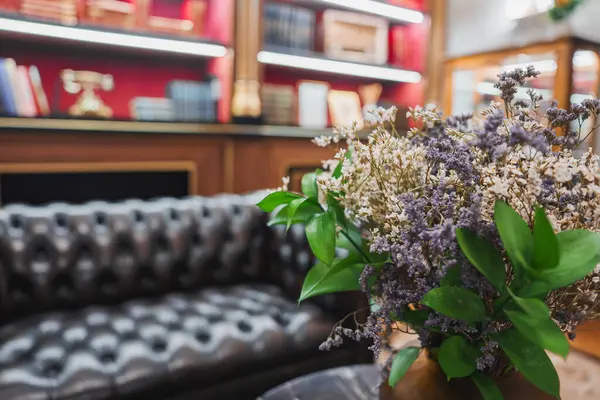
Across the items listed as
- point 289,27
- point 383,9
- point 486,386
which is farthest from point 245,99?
point 486,386

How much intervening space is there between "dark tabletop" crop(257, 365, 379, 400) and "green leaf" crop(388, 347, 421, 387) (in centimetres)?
32

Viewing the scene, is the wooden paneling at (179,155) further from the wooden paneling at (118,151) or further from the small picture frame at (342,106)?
the small picture frame at (342,106)

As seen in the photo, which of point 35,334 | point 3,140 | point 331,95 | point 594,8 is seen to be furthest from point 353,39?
point 35,334

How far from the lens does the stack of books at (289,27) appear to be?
3.36 meters

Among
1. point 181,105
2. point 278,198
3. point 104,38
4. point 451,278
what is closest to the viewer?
point 451,278

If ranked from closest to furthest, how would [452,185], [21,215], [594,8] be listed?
[452,185], [21,215], [594,8]

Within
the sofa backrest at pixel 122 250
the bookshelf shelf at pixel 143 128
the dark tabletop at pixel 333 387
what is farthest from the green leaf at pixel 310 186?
the bookshelf shelf at pixel 143 128

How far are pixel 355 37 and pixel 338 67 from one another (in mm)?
311

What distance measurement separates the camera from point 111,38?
111 inches

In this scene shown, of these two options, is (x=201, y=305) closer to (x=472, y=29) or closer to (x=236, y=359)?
(x=236, y=359)

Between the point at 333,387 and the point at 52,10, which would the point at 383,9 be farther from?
the point at 333,387

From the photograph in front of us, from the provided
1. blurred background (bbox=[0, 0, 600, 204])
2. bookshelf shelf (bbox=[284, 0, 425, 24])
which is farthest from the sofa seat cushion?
bookshelf shelf (bbox=[284, 0, 425, 24])

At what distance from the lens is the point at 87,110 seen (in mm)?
2820

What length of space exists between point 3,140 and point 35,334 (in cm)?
144
